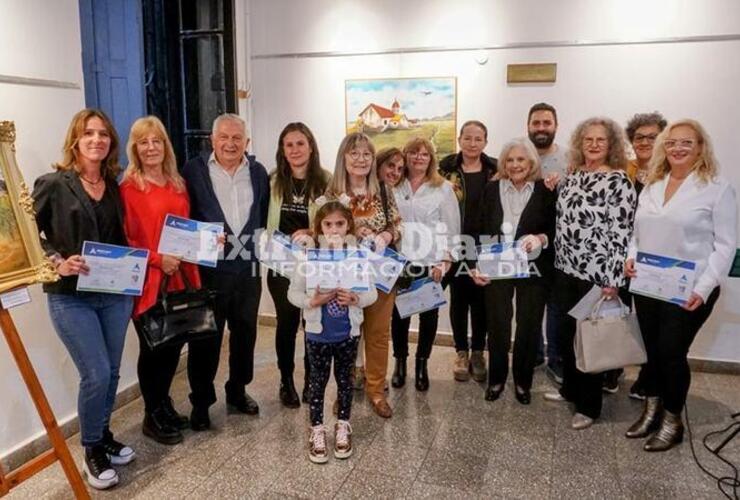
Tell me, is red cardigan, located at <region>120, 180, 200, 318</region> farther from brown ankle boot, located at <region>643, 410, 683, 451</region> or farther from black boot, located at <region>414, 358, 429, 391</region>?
brown ankle boot, located at <region>643, 410, 683, 451</region>

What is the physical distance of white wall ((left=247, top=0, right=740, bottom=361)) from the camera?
143 inches

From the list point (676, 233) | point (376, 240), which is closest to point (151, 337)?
point (376, 240)

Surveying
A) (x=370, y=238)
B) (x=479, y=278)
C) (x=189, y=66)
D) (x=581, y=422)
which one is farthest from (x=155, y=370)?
(x=189, y=66)

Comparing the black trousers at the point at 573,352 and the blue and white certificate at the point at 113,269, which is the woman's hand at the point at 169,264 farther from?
the black trousers at the point at 573,352

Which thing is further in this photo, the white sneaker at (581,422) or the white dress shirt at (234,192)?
the white sneaker at (581,422)

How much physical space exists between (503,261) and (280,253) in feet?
4.00

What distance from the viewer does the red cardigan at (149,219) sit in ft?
8.56

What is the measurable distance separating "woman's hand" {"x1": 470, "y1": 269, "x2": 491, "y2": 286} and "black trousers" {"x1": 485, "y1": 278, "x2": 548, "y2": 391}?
0.04 metres

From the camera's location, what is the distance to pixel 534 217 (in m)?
3.07

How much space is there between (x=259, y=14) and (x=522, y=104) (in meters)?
2.13

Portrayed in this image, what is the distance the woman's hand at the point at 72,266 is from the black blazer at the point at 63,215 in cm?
7

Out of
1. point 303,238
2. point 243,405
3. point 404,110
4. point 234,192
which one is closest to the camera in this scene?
point 303,238

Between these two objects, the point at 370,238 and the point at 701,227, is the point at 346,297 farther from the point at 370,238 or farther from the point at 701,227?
the point at 701,227

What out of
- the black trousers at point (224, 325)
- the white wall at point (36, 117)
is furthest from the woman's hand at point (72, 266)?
the black trousers at point (224, 325)
